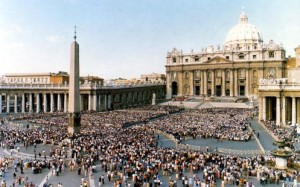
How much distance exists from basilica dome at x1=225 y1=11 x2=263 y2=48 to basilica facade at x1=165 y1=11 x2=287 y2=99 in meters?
1.01

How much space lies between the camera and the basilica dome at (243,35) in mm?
102488

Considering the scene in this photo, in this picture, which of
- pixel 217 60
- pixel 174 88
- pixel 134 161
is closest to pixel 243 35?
pixel 217 60

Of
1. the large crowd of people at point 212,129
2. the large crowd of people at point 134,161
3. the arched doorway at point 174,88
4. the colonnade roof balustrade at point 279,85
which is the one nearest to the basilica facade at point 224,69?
the arched doorway at point 174,88

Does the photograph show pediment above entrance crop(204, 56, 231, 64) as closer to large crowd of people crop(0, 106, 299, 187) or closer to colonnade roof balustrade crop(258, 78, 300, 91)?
colonnade roof balustrade crop(258, 78, 300, 91)

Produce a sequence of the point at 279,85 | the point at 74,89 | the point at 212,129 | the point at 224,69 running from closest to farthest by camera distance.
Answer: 1. the point at 74,89
2. the point at 212,129
3. the point at 279,85
4. the point at 224,69

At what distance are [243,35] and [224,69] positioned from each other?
21129 millimetres

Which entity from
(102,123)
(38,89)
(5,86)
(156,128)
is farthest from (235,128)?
(5,86)

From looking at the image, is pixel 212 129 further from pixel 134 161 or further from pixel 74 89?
pixel 134 161

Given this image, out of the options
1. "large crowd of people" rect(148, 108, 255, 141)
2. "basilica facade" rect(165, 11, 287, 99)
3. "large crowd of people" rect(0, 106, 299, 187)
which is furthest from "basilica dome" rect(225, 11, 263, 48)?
"large crowd of people" rect(0, 106, 299, 187)

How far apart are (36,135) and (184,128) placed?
16.6 meters

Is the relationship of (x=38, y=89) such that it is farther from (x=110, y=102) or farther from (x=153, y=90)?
(x=153, y=90)

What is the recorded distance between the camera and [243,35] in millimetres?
103125

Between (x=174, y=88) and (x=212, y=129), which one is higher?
(x=174, y=88)

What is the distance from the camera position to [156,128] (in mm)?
39812
